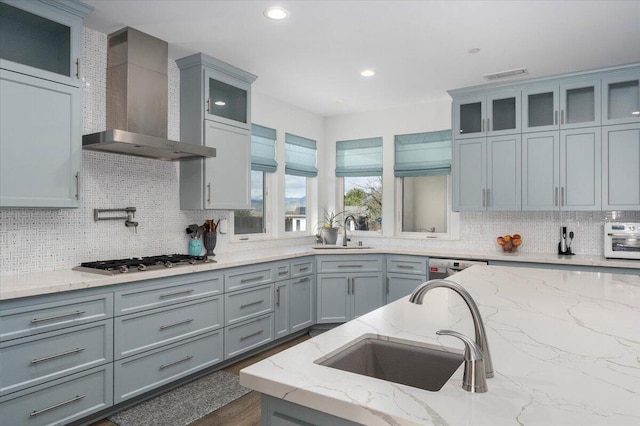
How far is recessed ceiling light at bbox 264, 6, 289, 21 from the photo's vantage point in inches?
108

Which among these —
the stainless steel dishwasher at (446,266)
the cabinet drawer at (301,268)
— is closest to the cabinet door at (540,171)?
the stainless steel dishwasher at (446,266)

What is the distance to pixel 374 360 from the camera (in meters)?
1.43

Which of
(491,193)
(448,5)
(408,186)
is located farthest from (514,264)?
(448,5)

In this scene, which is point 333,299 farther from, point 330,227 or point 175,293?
point 175,293

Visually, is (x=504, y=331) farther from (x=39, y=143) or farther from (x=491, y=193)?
(x=491, y=193)

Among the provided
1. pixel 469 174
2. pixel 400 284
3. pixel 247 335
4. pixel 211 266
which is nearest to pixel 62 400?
pixel 211 266

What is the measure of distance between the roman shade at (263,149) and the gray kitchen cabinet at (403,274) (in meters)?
1.68

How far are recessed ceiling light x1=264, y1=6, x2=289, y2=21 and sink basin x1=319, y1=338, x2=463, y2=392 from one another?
223 cm

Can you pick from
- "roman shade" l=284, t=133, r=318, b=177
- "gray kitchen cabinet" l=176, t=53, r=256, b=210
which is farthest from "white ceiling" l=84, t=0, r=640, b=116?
"roman shade" l=284, t=133, r=318, b=177

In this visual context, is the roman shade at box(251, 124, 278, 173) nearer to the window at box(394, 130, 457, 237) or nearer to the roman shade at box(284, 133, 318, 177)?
the roman shade at box(284, 133, 318, 177)

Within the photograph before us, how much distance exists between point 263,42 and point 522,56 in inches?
84.4

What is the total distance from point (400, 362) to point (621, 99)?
12.4 ft

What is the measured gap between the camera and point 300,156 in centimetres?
533

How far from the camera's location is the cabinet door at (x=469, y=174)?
4.31 m
